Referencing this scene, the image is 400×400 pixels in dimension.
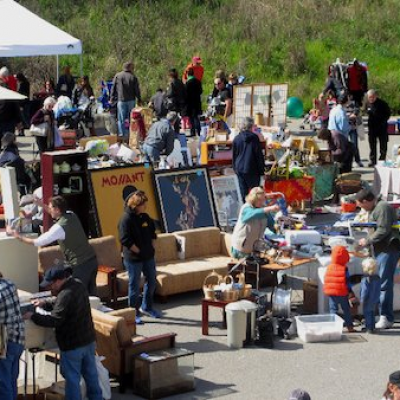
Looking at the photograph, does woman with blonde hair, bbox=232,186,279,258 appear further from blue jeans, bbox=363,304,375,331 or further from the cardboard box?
blue jeans, bbox=363,304,375,331

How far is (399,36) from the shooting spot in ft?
123

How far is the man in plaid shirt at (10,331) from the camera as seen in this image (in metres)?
10.2

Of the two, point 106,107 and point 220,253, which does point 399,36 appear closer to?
point 106,107

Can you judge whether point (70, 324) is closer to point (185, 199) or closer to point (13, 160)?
point (185, 199)

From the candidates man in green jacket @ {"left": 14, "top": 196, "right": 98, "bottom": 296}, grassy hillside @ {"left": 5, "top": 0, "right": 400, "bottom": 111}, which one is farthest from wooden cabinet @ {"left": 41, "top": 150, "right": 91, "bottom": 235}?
grassy hillside @ {"left": 5, "top": 0, "right": 400, "bottom": 111}

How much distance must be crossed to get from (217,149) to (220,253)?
530 cm

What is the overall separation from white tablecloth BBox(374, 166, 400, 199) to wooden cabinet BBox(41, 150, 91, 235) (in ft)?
19.5

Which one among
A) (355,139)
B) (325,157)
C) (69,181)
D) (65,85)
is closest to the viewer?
(69,181)

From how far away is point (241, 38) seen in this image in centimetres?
3806

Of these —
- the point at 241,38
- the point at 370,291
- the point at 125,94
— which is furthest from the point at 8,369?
the point at 241,38

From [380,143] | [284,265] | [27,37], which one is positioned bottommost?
[284,265]

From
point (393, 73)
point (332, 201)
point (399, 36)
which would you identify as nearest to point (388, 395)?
point (332, 201)

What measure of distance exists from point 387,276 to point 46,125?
958 cm

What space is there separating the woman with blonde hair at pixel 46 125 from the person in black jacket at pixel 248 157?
180 inches
